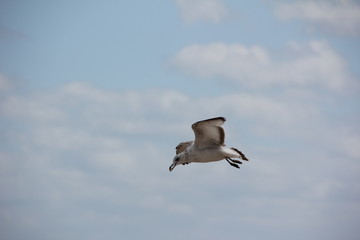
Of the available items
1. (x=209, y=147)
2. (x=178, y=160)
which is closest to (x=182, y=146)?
(x=178, y=160)

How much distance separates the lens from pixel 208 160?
44.7 metres

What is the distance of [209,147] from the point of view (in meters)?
44.6

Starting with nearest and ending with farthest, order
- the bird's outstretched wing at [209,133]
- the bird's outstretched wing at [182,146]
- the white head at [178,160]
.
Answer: the bird's outstretched wing at [209,133], the white head at [178,160], the bird's outstretched wing at [182,146]

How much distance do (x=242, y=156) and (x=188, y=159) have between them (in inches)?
108

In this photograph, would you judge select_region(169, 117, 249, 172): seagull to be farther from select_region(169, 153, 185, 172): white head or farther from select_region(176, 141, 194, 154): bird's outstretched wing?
select_region(176, 141, 194, 154): bird's outstretched wing

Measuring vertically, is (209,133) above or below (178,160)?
above

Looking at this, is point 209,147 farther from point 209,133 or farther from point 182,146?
point 182,146

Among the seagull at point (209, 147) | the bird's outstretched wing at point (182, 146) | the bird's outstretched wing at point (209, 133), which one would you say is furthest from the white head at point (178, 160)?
the bird's outstretched wing at point (182, 146)

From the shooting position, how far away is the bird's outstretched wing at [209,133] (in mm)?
42938

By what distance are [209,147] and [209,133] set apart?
3.08 feet

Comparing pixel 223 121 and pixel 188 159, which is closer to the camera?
pixel 223 121

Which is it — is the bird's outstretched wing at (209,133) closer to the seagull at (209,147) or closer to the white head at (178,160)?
the seagull at (209,147)

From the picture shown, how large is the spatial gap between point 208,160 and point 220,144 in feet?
3.00

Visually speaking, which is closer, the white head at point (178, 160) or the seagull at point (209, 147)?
the seagull at point (209, 147)
